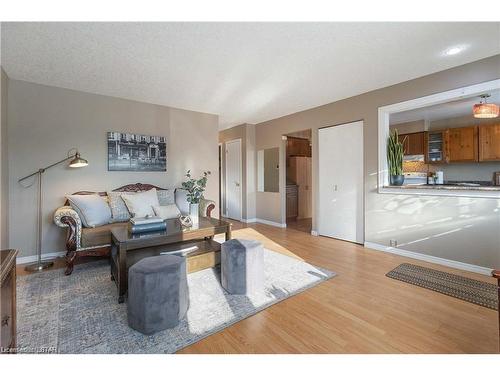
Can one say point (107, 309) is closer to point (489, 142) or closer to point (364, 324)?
point (364, 324)

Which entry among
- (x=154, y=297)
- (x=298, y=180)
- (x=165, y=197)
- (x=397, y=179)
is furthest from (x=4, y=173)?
(x=298, y=180)

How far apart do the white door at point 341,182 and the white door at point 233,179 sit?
2237mm

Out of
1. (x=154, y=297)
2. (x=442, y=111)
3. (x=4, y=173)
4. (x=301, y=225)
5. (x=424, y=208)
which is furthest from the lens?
(x=301, y=225)

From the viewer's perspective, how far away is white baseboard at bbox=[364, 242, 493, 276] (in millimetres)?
2651

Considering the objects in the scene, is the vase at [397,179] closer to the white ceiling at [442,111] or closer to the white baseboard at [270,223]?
the white ceiling at [442,111]

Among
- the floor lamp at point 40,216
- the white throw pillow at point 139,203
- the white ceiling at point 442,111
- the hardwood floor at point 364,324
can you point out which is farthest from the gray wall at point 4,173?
the white ceiling at point 442,111

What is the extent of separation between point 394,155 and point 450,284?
178 centimetres

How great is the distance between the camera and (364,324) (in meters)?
1.75

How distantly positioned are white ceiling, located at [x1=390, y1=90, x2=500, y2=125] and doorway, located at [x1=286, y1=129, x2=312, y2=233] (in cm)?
208

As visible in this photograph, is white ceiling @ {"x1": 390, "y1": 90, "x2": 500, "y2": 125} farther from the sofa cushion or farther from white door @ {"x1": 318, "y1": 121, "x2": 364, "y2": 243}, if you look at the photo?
the sofa cushion

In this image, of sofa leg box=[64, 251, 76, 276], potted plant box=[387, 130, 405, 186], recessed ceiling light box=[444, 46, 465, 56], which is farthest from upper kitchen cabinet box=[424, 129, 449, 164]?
sofa leg box=[64, 251, 76, 276]

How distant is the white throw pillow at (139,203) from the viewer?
128 inches
